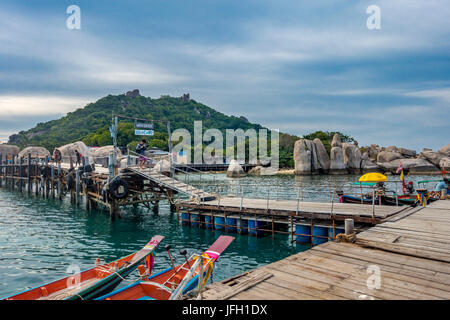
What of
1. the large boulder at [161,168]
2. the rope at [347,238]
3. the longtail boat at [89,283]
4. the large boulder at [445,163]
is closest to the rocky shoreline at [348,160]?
the large boulder at [445,163]

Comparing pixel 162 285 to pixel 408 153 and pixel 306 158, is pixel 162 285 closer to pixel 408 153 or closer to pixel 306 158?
pixel 306 158

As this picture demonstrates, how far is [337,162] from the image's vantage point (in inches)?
3233

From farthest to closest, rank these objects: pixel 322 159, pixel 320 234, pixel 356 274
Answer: pixel 322 159 < pixel 320 234 < pixel 356 274

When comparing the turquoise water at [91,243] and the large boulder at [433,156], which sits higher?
the large boulder at [433,156]

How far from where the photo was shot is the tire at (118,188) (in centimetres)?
2470

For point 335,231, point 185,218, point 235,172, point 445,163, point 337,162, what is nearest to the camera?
point 335,231

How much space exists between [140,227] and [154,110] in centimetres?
12994

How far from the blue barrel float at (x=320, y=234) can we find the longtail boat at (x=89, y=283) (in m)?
8.72

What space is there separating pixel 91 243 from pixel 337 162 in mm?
72898

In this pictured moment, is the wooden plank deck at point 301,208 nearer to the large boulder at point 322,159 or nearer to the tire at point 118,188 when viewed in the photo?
the tire at point 118,188

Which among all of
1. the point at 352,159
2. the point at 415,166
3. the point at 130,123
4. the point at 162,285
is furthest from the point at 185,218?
the point at 130,123

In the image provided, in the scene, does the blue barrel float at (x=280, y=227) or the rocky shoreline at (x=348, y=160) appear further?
the rocky shoreline at (x=348, y=160)

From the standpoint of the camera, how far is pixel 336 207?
1916cm
